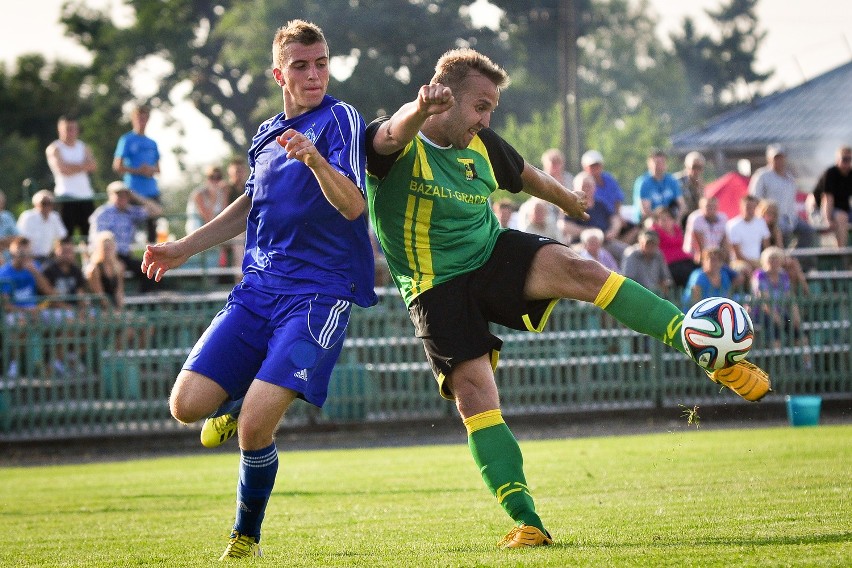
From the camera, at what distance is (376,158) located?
21.0ft

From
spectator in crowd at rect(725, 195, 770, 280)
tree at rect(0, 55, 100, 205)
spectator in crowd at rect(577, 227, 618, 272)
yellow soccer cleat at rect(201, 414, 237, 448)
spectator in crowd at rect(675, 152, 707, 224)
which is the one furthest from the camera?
tree at rect(0, 55, 100, 205)

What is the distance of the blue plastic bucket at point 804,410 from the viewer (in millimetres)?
14602

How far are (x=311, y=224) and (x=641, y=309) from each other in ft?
5.43

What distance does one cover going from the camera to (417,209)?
646 centimetres

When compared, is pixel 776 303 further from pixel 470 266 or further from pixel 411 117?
pixel 411 117

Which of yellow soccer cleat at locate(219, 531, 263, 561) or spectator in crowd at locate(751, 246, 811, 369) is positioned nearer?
yellow soccer cleat at locate(219, 531, 263, 561)

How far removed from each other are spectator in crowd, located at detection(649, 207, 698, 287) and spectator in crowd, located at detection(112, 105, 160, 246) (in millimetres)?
6812

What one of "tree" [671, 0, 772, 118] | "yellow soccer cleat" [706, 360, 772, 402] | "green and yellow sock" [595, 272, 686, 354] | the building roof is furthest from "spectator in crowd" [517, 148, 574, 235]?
"tree" [671, 0, 772, 118]

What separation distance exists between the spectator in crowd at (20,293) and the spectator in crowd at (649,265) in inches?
281

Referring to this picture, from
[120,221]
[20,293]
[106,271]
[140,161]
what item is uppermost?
[140,161]

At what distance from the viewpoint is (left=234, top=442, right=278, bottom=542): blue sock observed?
20.4ft

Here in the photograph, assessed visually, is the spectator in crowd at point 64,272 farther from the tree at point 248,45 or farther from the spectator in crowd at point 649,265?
the tree at point 248,45

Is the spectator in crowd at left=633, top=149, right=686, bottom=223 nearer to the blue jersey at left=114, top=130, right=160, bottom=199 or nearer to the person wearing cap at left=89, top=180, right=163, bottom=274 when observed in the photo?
the blue jersey at left=114, top=130, right=160, bottom=199

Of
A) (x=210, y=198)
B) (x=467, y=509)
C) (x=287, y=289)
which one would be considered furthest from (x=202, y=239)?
(x=210, y=198)
